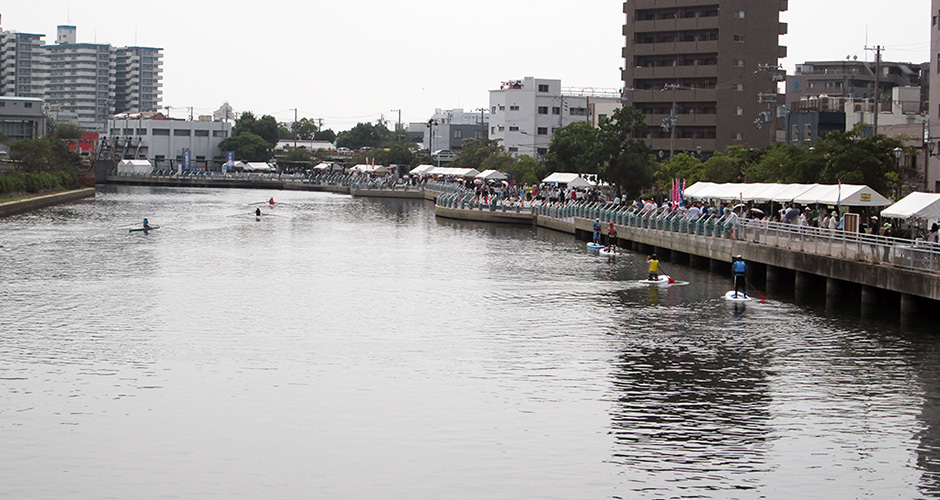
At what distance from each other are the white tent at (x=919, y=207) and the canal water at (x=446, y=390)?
175 inches

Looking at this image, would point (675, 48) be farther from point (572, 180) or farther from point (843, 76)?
point (843, 76)

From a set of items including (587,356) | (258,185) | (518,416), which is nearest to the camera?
(518,416)

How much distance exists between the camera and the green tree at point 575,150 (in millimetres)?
92012

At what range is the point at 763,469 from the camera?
66.9ft

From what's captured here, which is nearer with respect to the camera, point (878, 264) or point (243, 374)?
point (243, 374)

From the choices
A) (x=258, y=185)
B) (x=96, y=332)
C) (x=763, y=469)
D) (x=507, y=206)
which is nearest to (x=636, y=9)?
(x=507, y=206)

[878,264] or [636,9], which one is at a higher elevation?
[636,9]

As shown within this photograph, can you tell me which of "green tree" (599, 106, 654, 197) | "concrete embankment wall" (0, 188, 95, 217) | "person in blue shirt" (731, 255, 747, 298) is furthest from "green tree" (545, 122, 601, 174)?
"concrete embankment wall" (0, 188, 95, 217)

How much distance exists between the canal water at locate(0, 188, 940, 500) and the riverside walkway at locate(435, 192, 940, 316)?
1.69 meters

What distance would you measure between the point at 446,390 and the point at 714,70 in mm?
92375

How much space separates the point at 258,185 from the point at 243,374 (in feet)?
475

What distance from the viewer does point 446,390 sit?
26547mm

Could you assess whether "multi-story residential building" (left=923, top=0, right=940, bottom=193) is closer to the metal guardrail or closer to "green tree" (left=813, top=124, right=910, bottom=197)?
"green tree" (left=813, top=124, right=910, bottom=197)

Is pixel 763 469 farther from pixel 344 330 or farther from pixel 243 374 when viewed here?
pixel 344 330
